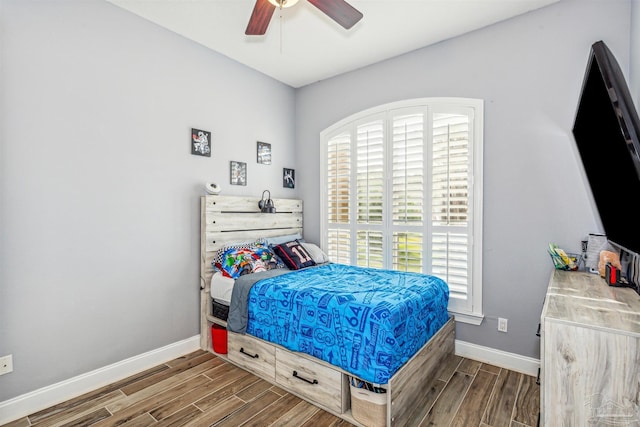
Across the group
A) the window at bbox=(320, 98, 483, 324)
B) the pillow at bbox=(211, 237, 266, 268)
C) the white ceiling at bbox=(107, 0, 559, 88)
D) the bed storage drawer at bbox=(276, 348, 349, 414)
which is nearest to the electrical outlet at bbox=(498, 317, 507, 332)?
the window at bbox=(320, 98, 483, 324)

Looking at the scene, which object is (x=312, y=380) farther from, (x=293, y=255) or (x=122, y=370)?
(x=122, y=370)

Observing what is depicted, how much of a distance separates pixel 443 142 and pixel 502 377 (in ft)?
6.49

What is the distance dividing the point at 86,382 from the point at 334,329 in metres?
1.85

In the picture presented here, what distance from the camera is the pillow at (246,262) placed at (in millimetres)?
2879

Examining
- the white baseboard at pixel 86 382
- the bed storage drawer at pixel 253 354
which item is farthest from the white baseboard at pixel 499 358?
the white baseboard at pixel 86 382

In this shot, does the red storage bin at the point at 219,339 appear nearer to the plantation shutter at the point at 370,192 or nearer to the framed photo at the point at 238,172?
the framed photo at the point at 238,172

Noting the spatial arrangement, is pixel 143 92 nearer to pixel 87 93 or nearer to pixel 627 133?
pixel 87 93

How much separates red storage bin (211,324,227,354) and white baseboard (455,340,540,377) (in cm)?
205

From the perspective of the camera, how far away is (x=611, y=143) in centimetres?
145

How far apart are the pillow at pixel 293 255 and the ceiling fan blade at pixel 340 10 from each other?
2.03 metres

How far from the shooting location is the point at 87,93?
235 centimetres

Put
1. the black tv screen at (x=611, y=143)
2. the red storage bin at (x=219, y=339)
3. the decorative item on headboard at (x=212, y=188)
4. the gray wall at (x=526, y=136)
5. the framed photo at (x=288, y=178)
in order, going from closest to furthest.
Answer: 1. the black tv screen at (x=611, y=143)
2. the gray wall at (x=526, y=136)
3. the red storage bin at (x=219, y=339)
4. the decorative item on headboard at (x=212, y=188)
5. the framed photo at (x=288, y=178)

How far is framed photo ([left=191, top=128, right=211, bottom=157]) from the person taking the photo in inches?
118

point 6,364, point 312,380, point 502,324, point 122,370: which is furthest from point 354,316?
point 6,364
